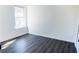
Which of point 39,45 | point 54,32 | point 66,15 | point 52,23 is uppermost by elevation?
point 66,15

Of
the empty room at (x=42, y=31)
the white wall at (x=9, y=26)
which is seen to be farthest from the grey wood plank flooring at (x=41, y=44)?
the white wall at (x=9, y=26)

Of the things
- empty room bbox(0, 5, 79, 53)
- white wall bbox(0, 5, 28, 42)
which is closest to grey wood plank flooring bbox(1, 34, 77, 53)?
empty room bbox(0, 5, 79, 53)

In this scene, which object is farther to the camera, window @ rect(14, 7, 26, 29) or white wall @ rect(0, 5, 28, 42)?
white wall @ rect(0, 5, 28, 42)

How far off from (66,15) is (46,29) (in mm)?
374

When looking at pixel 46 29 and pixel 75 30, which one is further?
pixel 46 29

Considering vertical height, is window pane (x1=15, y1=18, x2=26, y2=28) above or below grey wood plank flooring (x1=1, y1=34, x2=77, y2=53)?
above

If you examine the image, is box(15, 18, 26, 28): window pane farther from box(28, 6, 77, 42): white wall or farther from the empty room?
box(28, 6, 77, 42): white wall

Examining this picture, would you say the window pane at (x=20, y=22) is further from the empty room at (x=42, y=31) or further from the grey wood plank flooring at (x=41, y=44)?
the grey wood plank flooring at (x=41, y=44)

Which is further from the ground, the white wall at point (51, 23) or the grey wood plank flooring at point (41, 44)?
the white wall at point (51, 23)

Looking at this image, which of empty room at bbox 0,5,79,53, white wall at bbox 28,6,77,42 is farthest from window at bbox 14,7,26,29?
white wall at bbox 28,6,77,42

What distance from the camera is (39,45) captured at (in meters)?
1.51
